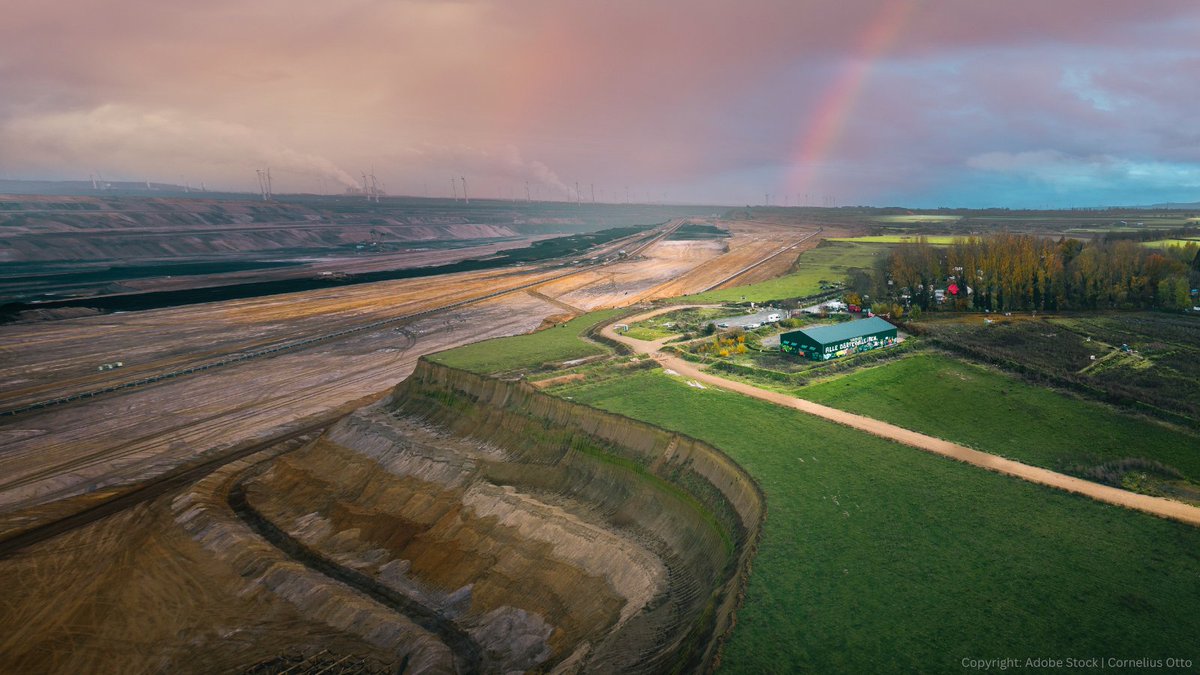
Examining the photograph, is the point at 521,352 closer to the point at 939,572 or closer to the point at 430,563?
the point at 430,563

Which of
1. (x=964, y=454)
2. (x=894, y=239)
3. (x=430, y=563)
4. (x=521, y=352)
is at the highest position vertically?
(x=894, y=239)

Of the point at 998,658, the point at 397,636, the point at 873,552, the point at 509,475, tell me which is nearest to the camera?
the point at 998,658

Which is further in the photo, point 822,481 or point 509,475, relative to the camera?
point 509,475

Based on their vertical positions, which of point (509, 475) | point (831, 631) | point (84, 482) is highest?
point (831, 631)

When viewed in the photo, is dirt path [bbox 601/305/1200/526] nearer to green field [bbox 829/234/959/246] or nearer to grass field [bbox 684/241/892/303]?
grass field [bbox 684/241/892/303]

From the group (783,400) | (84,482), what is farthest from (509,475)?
(84,482)

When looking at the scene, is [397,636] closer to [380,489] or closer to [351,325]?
[380,489]

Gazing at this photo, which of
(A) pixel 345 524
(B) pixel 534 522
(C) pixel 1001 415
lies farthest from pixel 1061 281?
(A) pixel 345 524
